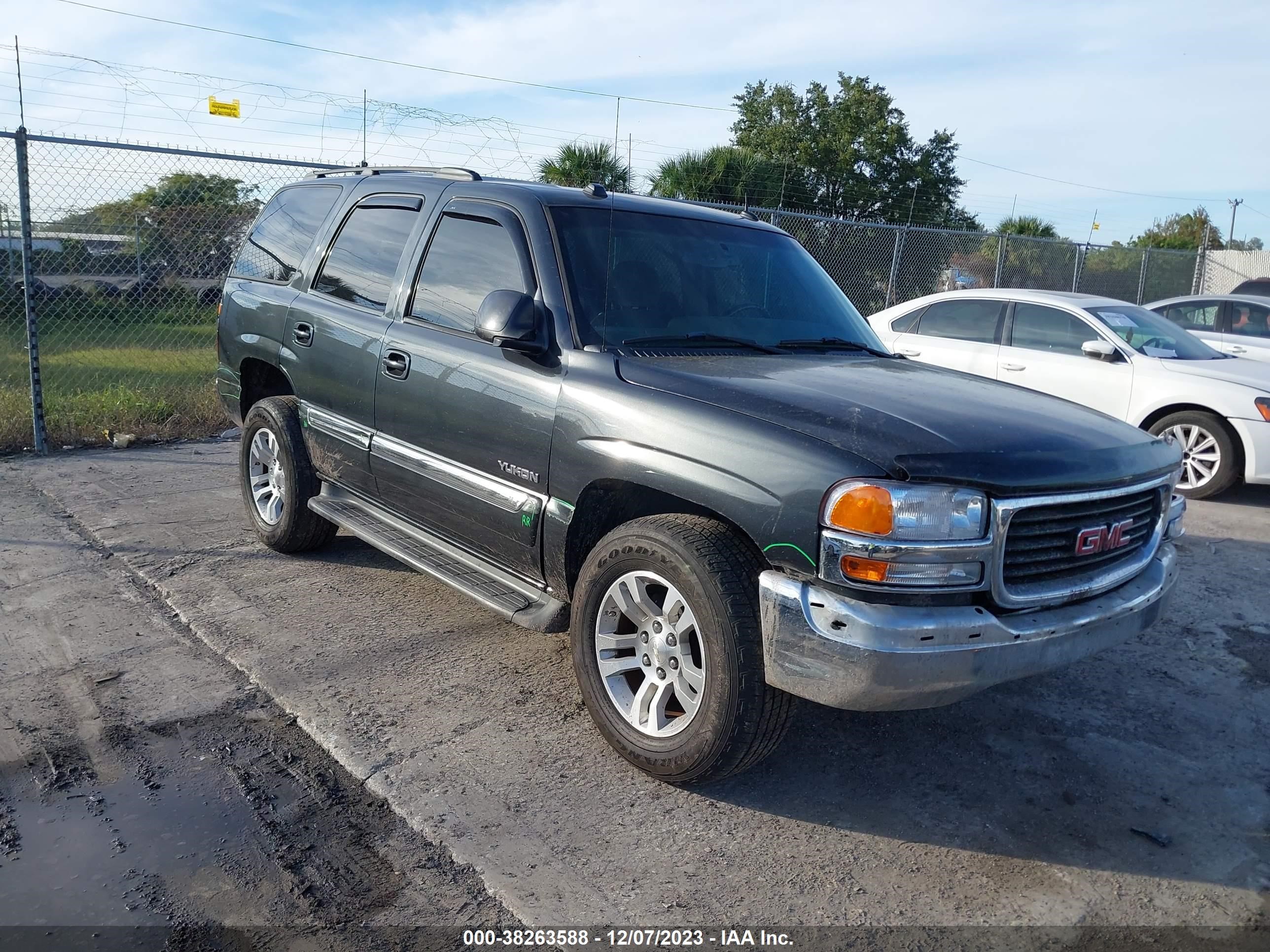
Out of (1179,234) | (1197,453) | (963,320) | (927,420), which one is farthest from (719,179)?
(1179,234)

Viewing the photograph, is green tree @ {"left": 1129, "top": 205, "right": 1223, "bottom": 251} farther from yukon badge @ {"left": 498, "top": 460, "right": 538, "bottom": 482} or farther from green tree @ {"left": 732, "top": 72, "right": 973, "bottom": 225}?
yukon badge @ {"left": 498, "top": 460, "right": 538, "bottom": 482}

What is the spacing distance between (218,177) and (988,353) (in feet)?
22.4

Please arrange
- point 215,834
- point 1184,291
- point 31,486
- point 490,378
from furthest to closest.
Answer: point 1184,291 < point 31,486 < point 490,378 < point 215,834

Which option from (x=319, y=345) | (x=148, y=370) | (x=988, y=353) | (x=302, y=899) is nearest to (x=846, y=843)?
(x=302, y=899)

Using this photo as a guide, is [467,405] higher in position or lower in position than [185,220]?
lower

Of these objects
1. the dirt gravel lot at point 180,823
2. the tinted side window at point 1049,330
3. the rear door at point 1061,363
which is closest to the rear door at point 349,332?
the dirt gravel lot at point 180,823

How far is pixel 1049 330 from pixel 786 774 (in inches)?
253

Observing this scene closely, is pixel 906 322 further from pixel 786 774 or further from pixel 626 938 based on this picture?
pixel 626 938

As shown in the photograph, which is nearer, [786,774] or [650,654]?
[650,654]

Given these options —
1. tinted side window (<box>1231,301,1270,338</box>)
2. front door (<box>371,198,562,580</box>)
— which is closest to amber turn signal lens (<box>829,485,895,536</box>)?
front door (<box>371,198,562,580</box>)

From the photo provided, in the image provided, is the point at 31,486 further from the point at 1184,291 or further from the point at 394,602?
the point at 1184,291

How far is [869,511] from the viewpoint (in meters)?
2.82

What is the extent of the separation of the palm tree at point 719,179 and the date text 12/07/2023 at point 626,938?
543 inches

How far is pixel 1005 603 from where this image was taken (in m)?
2.97
